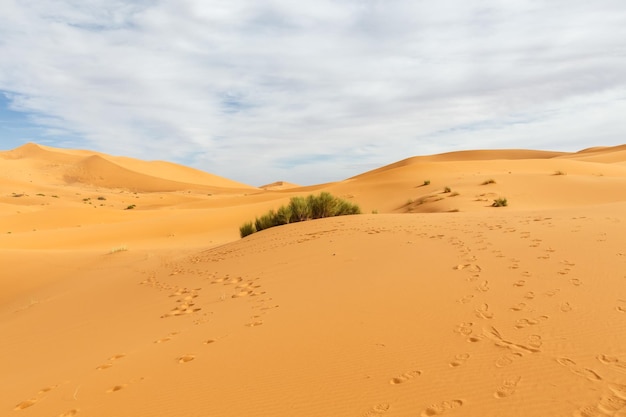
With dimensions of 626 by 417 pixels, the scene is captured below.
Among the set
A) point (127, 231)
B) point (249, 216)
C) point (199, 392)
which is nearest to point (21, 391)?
point (199, 392)

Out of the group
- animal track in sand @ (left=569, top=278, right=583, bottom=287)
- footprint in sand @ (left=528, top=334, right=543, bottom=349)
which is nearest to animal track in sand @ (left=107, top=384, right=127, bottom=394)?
footprint in sand @ (left=528, top=334, right=543, bottom=349)

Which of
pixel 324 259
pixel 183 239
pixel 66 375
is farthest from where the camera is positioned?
pixel 183 239

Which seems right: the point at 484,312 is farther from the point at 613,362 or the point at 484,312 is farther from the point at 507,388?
the point at 507,388

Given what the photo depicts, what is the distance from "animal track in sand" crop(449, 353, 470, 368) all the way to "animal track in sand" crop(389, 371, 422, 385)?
0.85 feet

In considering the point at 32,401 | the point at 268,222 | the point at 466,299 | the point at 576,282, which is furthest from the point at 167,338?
the point at 268,222

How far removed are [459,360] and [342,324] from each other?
135cm

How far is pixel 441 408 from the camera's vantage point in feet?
8.76

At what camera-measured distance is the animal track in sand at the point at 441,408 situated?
2635mm

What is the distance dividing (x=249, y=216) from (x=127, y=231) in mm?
6312

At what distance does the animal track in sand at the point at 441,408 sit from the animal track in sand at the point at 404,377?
368mm

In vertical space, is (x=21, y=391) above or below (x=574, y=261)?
below

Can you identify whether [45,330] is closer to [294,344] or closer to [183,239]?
[294,344]

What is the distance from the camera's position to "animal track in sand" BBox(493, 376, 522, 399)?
8.84 ft

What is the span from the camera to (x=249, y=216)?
24031mm
